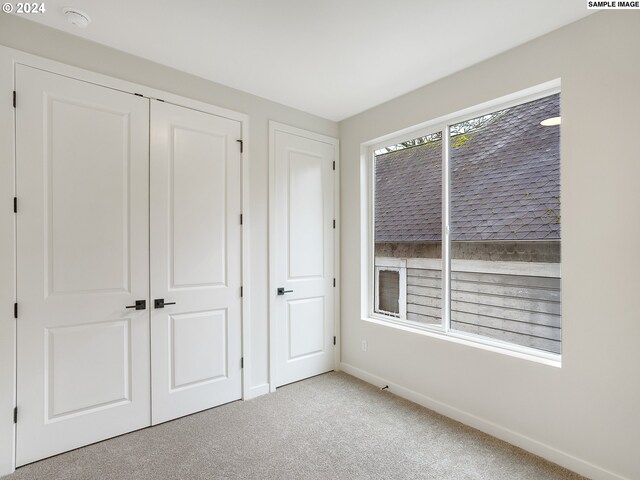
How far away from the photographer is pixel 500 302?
2518 mm

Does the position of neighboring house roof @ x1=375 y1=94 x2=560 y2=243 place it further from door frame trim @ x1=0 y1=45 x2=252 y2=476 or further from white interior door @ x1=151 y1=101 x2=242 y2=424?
door frame trim @ x1=0 y1=45 x2=252 y2=476

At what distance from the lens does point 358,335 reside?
3.51 meters

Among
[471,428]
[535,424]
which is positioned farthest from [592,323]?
[471,428]

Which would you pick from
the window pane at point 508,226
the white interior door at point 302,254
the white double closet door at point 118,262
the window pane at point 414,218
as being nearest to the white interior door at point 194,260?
the white double closet door at point 118,262

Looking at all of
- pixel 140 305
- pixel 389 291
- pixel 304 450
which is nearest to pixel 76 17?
pixel 140 305

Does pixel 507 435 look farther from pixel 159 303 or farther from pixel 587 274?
pixel 159 303

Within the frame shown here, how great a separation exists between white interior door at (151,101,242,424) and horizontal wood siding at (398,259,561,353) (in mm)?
1714

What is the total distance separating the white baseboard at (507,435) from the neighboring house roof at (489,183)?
53.2 inches

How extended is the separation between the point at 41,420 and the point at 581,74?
397 cm

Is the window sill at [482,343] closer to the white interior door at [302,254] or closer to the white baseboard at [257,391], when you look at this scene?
the white interior door at [302,254]

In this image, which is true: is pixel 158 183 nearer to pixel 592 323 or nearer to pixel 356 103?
pixel 356 103

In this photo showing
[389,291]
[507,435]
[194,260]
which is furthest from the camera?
[389,291]

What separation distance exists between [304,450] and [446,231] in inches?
78.5

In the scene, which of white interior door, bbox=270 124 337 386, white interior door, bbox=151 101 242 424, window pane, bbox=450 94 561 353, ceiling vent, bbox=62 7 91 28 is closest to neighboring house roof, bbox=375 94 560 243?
window pane, bbox=450 94 561 353
